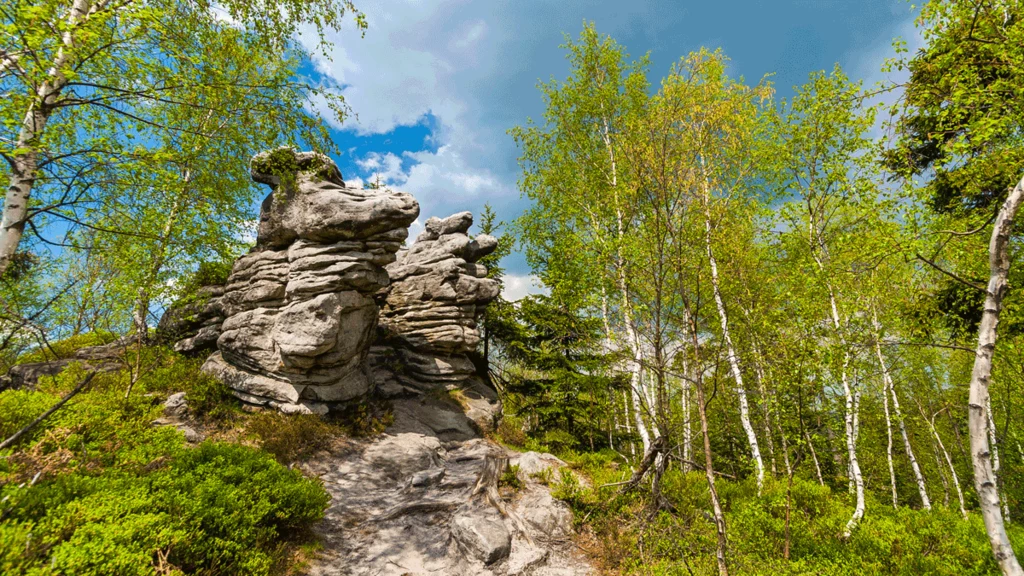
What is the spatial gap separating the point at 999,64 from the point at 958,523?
33.5 ft

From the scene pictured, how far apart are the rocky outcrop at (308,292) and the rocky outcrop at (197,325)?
72 centimetres

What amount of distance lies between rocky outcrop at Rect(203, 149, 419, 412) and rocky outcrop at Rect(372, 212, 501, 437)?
2887mm

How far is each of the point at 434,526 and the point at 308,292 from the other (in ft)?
29.0

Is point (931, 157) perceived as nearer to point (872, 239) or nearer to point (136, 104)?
point (872, 239)

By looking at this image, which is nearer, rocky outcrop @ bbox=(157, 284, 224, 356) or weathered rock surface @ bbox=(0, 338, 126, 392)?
weathered rock surface @ bbox=(0, 338, 126, 392)

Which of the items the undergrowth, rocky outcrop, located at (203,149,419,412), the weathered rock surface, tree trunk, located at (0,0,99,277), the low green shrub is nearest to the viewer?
tree trunk, located at (0,0,99,277)

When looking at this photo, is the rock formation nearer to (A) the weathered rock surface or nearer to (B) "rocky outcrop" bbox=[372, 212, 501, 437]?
(B) "rocky outcrop" bbox=[372, 212, 501, 437]

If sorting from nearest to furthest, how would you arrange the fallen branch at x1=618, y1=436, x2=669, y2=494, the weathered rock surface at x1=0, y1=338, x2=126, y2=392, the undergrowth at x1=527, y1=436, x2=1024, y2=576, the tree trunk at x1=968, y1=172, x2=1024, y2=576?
the tree trunk at x1=968, y1=172, x2=1024, y2=576 < the undergrowth at x1=527, y1=436, x2=1024, y2=576 < the fallen branch at x1=618, y1=436, x2=669, y2=494 < the weathered rock surface at x1=0, y1=338, x2=126, y2=392

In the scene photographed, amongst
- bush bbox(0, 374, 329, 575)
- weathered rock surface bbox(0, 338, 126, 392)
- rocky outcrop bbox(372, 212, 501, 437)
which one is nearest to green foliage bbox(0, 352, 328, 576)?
bush bbox(0, 374, 329, 575)

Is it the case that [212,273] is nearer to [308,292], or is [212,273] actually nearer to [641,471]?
[308,292]

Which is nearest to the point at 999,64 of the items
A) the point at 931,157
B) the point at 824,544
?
the point at 931,157

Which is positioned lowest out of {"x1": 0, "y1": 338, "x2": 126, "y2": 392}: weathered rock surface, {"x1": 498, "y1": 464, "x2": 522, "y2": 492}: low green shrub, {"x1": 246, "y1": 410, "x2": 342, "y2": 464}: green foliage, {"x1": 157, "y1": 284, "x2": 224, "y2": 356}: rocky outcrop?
{"x1": 498, "y1": 464, "x2": 522, "y2": 492}: low green shrub

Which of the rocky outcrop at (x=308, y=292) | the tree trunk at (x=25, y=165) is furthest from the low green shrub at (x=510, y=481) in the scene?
the tree trunk at (x=25, y=165)

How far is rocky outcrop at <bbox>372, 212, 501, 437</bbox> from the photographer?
1695 centimetres
